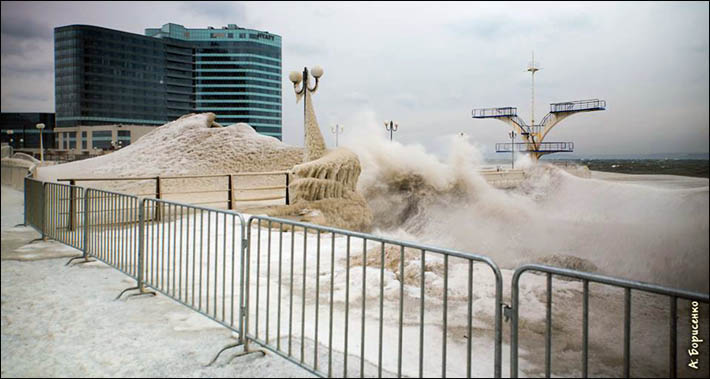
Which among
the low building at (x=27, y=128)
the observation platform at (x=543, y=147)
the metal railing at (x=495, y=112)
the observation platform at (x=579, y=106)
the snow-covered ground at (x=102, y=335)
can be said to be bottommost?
the snow-covered ground at (x=102, y=335)

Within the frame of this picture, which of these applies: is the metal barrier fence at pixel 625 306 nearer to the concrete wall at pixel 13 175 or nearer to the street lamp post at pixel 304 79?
the street lamp post at pixel 304 79

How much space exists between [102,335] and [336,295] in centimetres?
170

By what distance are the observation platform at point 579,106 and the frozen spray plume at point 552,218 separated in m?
0.57

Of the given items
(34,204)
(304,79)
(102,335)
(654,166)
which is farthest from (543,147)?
(34,204)

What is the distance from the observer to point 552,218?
194 inches

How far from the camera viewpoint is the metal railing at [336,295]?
1.62 m

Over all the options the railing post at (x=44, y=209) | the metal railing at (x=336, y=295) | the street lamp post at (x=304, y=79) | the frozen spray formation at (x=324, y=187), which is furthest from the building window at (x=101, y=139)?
the street lamp post at (x=304, y=79)

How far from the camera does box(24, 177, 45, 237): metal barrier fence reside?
5.88 m

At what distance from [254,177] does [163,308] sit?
8144 mm

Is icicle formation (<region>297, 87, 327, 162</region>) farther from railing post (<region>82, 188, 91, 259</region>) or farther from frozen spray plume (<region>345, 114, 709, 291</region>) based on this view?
railing post (<region>82, 188, 91, 259</region>)

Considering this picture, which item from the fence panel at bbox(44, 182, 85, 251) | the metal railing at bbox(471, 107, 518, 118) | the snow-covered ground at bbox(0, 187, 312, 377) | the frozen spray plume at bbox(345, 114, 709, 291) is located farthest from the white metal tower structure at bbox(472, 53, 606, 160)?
the fence panel at bbox(44, 182, 85, 251)

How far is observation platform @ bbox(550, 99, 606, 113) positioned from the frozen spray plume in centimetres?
57

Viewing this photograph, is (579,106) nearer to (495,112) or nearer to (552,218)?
(495,112)

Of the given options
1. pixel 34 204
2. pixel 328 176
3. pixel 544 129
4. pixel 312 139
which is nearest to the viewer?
pixel 544 129
